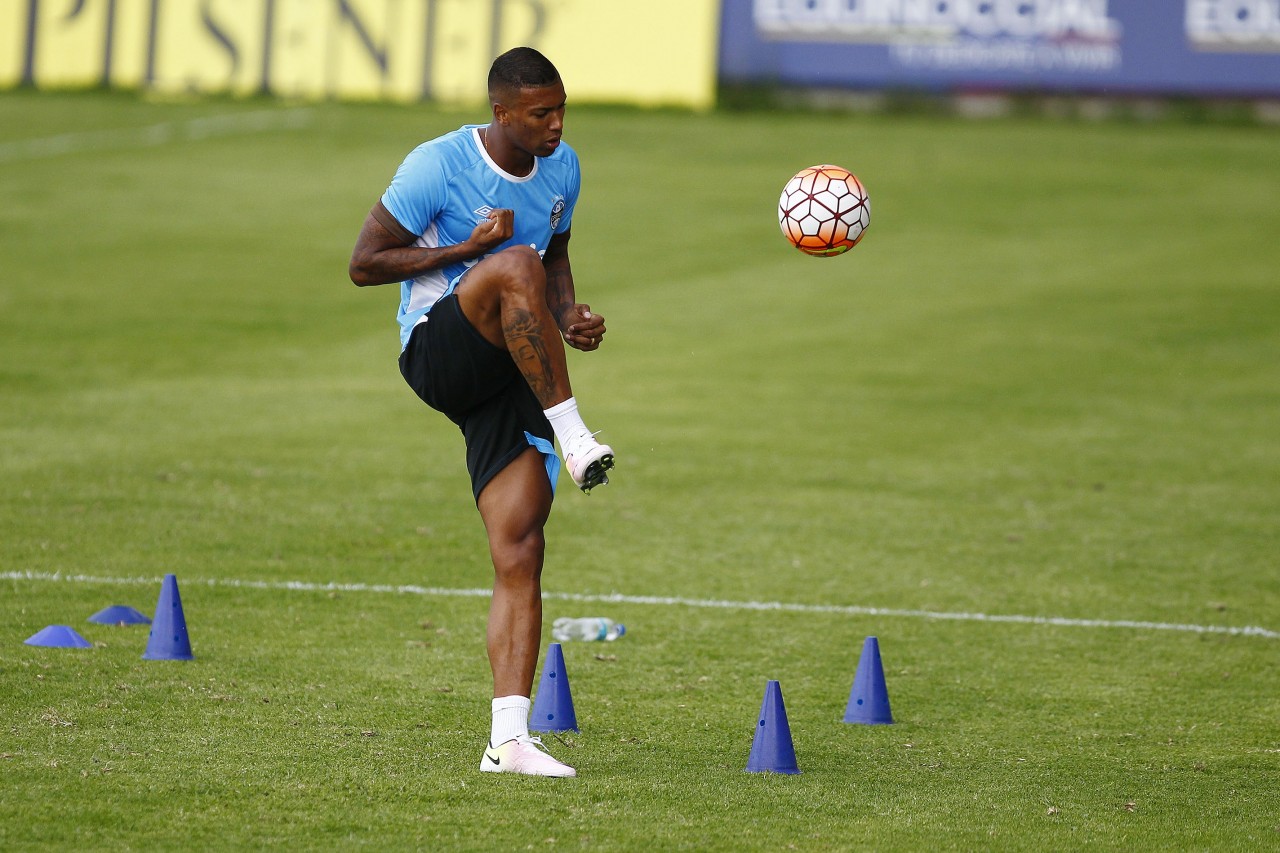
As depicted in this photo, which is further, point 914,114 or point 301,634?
point 914,114

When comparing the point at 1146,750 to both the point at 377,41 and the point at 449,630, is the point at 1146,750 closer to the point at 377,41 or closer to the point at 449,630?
the point at 449,630

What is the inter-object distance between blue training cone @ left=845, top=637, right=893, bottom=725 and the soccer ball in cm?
212

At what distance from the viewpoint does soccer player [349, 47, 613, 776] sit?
5754mm

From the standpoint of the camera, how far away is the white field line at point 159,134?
29344 mm

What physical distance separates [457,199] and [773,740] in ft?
7.22

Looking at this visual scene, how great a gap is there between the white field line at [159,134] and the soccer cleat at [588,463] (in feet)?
82.6

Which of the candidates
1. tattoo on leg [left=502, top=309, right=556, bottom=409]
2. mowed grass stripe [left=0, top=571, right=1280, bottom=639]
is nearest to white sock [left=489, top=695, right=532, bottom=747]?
tattoo on leg [left=502, top=309, right=556, bottom=409]

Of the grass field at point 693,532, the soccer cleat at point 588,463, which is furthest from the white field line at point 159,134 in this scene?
the soccer cleat at point 588,463

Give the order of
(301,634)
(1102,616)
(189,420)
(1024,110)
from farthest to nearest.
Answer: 1. (1024,110)
2. (189,420)
3. (1102,616)
4. (301,634)

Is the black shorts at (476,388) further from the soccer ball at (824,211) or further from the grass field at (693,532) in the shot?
the soccer ball at (824,211)

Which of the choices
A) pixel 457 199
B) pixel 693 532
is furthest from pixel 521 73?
pixel 693 532

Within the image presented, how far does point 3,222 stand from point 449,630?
1793cm

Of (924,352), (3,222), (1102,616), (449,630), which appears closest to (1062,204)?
(924,352)

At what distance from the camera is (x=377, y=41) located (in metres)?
31.4
